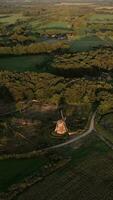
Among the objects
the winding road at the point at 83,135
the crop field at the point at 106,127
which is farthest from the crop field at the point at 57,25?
the winding road at the point at 83,135

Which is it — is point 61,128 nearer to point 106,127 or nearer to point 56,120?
point 56,120

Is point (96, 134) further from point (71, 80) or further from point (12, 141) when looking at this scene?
point (71, 80)

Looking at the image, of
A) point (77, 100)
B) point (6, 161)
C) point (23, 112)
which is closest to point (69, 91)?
point (77, 100)

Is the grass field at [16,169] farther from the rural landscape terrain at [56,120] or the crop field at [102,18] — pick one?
the crop field at [102,18]

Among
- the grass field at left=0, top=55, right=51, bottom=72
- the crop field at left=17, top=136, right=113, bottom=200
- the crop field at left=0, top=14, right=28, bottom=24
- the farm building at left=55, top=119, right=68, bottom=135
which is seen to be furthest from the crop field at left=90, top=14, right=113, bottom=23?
the crop field at left=17, top=136, right=113, bottom=200

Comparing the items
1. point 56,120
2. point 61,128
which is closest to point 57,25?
point 56,120

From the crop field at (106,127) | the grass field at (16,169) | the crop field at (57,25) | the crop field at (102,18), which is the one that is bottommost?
the crop field at (102,18)

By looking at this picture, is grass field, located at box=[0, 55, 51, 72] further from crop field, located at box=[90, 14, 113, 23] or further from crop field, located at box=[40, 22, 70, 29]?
crop field, located at box=[90, 14, 113, 23]
